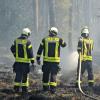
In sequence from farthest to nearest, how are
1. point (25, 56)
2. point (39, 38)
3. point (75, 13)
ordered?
1. point (75, 13)
2. point (39, 38)
3. point (25, 56)

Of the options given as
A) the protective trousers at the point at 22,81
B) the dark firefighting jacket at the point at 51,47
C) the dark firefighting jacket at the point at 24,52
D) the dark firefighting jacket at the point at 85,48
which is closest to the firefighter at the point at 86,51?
the dark firefighting jacket at the point at 85,48

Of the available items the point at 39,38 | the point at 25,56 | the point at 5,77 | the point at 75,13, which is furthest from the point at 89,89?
the point at 75,13

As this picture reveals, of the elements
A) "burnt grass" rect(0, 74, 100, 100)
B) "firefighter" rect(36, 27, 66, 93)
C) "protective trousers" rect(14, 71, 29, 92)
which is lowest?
"burnt grass" rect(0, 74, 100, 100)

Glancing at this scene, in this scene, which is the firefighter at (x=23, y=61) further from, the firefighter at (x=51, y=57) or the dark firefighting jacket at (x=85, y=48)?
the dark firefighting jacket at (x=85, y=48)

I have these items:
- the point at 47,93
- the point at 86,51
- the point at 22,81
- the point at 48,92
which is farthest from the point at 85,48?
the point at 22,81

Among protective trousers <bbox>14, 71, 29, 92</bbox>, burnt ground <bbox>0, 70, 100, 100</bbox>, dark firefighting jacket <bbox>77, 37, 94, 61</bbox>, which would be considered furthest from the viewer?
dark firefighting jacket <bbox>77, 37, 94, 61</bbox>

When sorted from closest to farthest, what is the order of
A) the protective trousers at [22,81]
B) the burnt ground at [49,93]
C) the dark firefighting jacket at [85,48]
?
1. the burnt ground at [49,93]
2. the protective trousers at [22,81]
3. the dark firefighting jacket at [85,48]

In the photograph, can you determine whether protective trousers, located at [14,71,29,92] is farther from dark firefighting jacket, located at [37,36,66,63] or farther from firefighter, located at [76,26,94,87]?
firefighter, located at [76,26,94,87]

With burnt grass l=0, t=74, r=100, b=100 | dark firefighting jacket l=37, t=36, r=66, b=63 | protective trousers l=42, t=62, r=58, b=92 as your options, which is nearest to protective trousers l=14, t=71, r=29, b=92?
burnt grass l=0, t=74, r=100, b=100

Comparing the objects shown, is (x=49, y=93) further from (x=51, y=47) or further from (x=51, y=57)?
(x=51, y=47)

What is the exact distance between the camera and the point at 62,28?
1291 inches

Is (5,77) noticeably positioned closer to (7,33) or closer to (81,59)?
(81,59)

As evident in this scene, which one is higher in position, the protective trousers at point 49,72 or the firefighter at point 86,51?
the firefighter at point 86,51

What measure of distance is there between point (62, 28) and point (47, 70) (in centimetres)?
2113
